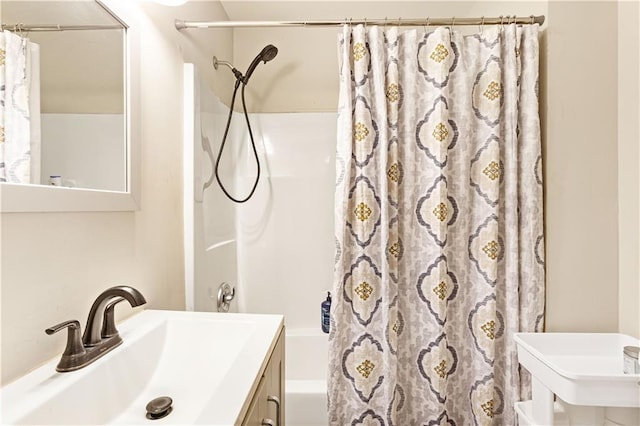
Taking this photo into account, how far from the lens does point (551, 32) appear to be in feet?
4.43

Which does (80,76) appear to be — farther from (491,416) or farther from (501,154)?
(491,416)

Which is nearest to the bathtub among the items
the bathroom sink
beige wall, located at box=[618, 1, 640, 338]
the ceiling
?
the bathroom sink

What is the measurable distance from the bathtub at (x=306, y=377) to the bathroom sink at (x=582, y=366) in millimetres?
888

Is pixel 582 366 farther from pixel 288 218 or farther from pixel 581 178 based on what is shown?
pixel 288 218

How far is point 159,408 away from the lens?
69cm

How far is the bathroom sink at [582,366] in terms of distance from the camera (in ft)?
3.25

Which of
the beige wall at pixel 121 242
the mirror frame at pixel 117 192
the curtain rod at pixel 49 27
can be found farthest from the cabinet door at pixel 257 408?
the curtain rod at pixel 49 27

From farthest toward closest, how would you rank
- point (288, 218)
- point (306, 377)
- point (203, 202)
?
point (288, 218), point (306, 377), point (203, 202)

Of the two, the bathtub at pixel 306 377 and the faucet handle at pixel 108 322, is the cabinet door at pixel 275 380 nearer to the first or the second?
the faucet handle at pixel 108 322

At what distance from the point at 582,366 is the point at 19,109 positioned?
1.85 meters

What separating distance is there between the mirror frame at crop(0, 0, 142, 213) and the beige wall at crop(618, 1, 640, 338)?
1.85m

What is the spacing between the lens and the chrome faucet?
2.18ft

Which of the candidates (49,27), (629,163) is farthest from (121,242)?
(629,163)

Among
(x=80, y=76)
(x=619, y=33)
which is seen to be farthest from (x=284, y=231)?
(x=619, y=33)
